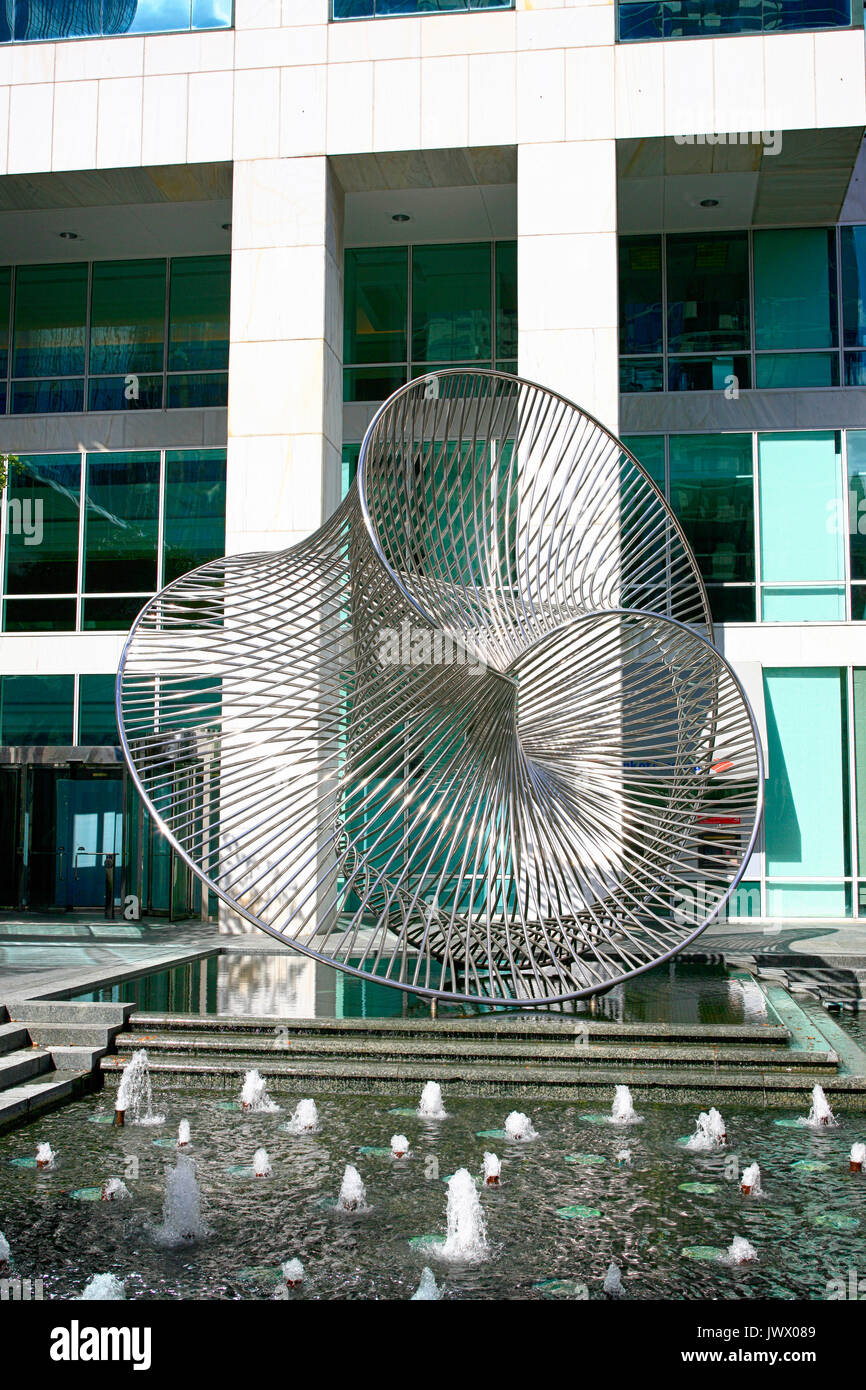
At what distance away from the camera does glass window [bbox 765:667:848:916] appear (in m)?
14.4

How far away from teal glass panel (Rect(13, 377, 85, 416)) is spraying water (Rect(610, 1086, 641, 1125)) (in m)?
12.7

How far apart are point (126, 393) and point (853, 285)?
29.8ft

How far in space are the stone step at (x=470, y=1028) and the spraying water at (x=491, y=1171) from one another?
7.00 feet

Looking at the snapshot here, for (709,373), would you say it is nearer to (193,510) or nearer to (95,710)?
(193,510)

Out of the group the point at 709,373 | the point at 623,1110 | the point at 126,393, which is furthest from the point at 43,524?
the point at 623,1110

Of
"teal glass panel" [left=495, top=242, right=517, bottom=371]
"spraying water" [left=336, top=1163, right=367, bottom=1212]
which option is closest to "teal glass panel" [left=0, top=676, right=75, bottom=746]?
"teal glass panel" [left=495, top=242, right=517, bottom=371]

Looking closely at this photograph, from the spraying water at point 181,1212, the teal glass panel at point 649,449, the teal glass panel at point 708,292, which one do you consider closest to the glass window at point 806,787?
the teal glass panel at point 649,449

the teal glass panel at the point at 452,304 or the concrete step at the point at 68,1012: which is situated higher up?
the teal glass panel at the point at 452,304

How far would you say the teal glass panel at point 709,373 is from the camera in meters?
15.2

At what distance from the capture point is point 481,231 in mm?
15508

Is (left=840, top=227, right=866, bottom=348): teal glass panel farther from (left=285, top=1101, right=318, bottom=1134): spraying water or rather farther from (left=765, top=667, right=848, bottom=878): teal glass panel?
(left=285, top=1101, right=318, bottom=1134): spraying water

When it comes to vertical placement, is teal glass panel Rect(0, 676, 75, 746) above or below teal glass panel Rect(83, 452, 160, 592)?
below

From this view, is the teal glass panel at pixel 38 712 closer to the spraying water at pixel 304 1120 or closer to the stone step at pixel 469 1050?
the stone step at pixel 469 1050

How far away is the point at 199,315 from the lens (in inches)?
639
